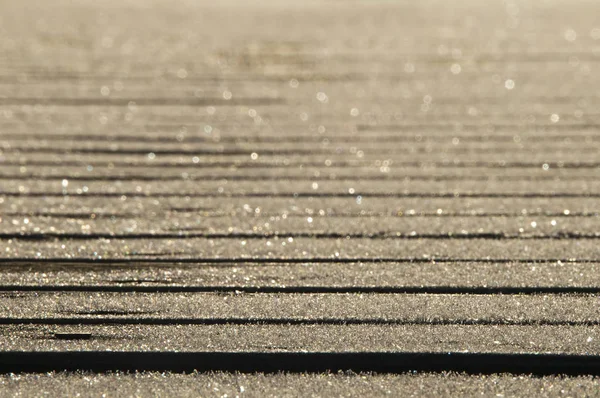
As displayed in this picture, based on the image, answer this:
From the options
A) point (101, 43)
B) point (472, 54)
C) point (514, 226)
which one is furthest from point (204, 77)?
point (514, 226)

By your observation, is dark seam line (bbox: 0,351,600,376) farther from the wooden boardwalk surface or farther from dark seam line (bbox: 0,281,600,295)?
dark seam line (bbox: 0,281,600,295)

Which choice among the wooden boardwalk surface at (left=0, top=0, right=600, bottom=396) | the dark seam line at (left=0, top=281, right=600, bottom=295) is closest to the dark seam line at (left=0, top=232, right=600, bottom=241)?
the wooden boardwalk surface at (left=0, top=0, right=600, bottom=396)

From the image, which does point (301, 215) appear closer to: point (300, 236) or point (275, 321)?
point (300, 236)

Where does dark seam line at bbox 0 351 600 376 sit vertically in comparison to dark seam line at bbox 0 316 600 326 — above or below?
below

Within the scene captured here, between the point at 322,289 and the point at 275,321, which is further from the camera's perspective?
the point at 322,289

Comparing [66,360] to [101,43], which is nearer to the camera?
[66,360]

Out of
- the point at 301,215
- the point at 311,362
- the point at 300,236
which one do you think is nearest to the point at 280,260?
the point at 300,236

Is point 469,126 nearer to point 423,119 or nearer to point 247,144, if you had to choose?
point 423,119

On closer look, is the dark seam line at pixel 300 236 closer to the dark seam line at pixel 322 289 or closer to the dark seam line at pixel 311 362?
the dark seam line at pixel 322 289

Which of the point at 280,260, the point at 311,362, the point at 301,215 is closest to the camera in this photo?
the point at 311,362
